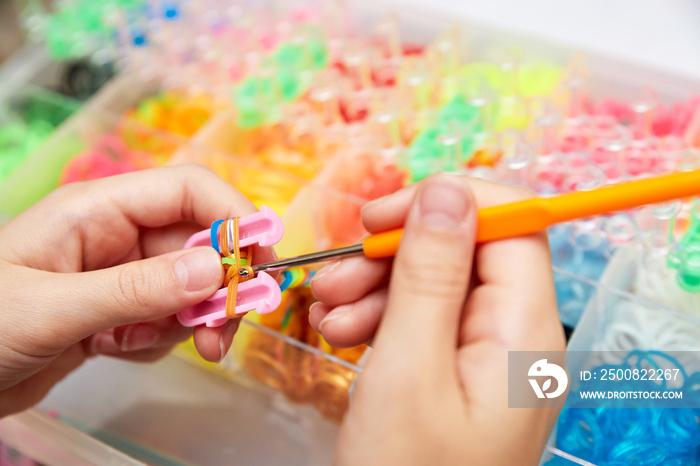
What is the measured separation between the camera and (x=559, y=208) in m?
0.63

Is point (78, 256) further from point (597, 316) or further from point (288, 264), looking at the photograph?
point (597, 316)

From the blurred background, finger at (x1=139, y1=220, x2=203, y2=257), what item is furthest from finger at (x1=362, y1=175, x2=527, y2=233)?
the blurred background

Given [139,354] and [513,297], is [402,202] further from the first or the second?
[139,354]

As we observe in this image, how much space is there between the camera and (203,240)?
2.78 ft

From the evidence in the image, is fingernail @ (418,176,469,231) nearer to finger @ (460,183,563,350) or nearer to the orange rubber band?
finger @ (460,183,563,350)

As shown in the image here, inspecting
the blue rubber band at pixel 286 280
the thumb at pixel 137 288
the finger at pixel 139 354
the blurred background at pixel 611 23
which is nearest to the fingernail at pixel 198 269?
the thumb at pixel 137 288

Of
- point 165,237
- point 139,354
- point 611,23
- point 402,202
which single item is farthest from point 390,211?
point 611,23

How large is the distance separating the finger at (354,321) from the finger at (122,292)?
0.49 feet

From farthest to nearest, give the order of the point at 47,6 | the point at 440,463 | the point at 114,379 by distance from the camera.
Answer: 1. the point at 47,6
2. the point at 114,379
3. the point at 440,463

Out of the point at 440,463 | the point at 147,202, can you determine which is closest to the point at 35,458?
the point at 147,202

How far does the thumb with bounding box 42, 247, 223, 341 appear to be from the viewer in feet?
2.40

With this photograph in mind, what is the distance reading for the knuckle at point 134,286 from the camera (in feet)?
2.39

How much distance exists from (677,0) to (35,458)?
5.40 feet

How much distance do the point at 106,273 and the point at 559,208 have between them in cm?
52
